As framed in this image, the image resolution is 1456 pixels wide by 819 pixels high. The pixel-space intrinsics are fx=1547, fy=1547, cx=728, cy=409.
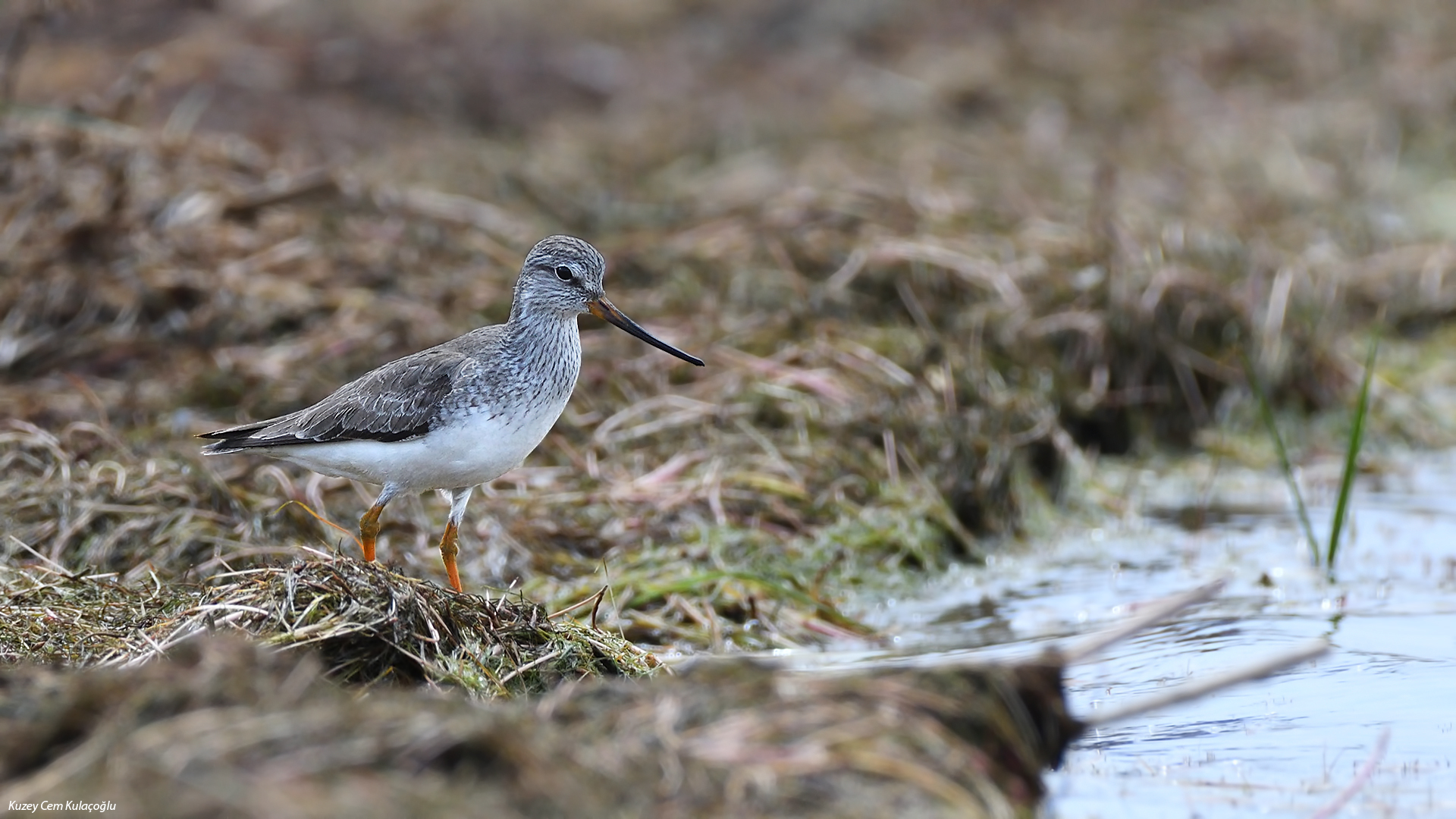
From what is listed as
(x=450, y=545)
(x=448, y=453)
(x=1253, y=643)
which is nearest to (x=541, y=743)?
(x=448, y=453)

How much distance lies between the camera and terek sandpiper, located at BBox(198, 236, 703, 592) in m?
5.30

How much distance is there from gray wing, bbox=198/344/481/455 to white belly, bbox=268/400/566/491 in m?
0.05

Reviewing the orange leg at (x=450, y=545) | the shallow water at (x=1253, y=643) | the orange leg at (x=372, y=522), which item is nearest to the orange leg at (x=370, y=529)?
the orange leg at (x=372, y=522)

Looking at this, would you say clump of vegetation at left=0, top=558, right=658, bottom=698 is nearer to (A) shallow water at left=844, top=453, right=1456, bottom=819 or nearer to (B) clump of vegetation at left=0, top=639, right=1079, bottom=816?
(B) clump of vegetation at left=0, top=639, right=1079, bottom=816

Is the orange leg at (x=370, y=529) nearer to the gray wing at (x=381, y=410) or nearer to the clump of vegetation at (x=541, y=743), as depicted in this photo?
the gray wing at (x=381, y=410)

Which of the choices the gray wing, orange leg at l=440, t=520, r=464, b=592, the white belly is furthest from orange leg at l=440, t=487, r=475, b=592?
the gray wing

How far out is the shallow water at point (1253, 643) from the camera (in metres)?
4.21

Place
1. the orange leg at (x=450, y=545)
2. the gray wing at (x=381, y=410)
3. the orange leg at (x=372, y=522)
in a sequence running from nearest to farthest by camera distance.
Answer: the gray wing at (x=381, y=410), the orange leg at (x=372, y=522), the orange leg at (x=450, y=545)

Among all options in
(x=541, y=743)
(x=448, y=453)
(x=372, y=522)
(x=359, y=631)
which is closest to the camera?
(x=541, y=743)

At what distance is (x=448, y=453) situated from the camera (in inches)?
207

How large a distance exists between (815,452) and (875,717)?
3765mm

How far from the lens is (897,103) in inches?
561

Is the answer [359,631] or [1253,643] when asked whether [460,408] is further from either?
[1253,643]

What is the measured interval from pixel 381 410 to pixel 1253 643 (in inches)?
127
